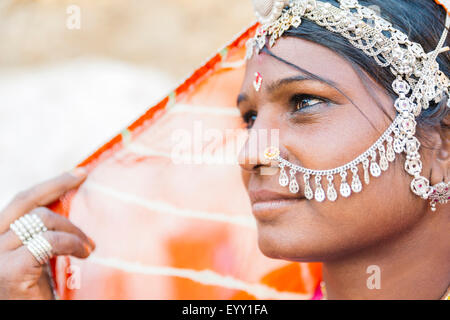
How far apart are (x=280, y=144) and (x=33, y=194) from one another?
106 cm

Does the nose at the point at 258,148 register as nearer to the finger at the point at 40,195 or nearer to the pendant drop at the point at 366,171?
A: the pendant drop at the point at 366,171

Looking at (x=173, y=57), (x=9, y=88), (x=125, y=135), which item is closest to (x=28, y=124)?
(x=9, y=88)

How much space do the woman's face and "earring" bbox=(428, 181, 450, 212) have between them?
0.03 m

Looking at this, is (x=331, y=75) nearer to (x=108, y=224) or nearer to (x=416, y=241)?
(x=416, y=241)

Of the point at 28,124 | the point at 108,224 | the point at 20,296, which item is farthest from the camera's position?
the point at 28,124

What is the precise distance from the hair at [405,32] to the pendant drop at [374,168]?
0.51 feet

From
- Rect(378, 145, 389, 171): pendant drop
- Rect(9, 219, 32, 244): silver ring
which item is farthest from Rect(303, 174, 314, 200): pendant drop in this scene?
Rect(9, 219, 32, 244): silver ring

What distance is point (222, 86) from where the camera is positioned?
2.60 meters

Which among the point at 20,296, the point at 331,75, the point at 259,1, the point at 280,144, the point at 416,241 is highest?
the point at 259,1

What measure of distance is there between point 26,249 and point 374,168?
1.34m

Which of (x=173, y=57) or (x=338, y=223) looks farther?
(x=173, y=57)

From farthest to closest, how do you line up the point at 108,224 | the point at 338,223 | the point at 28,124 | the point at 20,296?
the point at 28,124 < the point at 108,224 < the point at 20,296 < the point at 338,223

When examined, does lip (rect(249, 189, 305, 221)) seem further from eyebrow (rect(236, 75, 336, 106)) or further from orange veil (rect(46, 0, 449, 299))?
orange veil (rect(46, 0, 449, 299))

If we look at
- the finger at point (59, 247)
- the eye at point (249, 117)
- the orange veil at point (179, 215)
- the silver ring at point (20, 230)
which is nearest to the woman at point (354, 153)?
the eye at point (249, 117)
